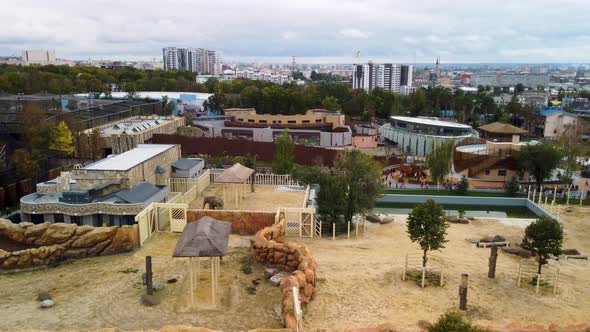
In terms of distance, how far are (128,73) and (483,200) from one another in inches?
3336

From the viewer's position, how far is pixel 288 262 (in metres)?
15.0

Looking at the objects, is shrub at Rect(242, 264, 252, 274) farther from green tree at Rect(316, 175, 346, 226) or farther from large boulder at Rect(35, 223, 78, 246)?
large boulder at Rect(35, 223, 78, 246)

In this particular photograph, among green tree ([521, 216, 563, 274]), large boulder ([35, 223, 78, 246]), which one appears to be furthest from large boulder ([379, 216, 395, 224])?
large boulder ([35, 223, 78, 246])

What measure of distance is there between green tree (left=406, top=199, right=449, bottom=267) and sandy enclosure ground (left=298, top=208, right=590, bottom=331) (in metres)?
1.25

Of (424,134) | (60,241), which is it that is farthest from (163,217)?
(424,134)

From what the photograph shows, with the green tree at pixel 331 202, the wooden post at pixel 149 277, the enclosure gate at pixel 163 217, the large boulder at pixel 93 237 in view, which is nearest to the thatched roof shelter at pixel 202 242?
the wooden post at pixel 149 277

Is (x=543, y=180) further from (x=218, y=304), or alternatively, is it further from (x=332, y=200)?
(x=218, y=304)

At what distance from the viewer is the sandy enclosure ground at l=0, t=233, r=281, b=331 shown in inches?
461

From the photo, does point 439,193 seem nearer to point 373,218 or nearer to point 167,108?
point 373,218

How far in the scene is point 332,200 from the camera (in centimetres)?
1994

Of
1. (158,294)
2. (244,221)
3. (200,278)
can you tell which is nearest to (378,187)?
(244,221)

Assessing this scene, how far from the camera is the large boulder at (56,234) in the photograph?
659 inches

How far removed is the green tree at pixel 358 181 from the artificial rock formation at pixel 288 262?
12.2 feet

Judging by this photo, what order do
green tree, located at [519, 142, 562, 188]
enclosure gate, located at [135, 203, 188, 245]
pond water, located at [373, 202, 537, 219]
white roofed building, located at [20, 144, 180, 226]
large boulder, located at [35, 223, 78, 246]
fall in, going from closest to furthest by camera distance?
1. large boulder, located at [35, 223, 78, 246]
2. enclosure gate, located at [135, 203, 188, 245]
3. white roofed building, located at [20, 144, 180, 226]
4. pond water, located at [373, 202, 537, 219]
5. green tree, located at [519, 142, 562, 188]
